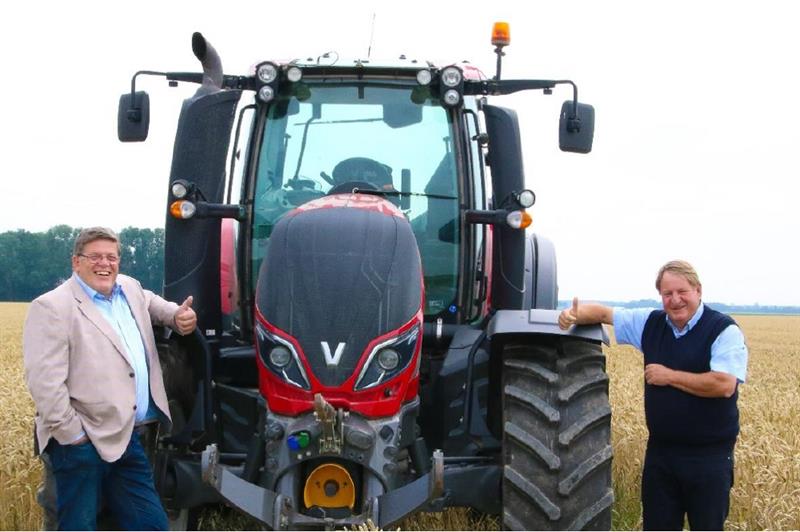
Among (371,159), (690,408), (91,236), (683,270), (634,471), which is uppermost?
(371,159)

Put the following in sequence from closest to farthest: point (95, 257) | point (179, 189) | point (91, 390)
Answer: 1. point (91, 390)
2. point (95, 257)
3. point (179, 189)

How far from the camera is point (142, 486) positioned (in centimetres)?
472

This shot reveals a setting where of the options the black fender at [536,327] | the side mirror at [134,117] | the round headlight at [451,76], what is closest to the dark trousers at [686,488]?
the black fender at [536,327]

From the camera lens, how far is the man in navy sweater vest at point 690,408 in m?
4.74

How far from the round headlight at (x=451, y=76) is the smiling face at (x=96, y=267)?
219 cm

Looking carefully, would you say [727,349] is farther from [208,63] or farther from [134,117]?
[134,117]

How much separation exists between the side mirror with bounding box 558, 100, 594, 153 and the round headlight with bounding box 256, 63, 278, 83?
174 cm

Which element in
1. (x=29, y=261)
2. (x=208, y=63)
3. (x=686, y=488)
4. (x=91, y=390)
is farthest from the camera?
(x=29, y=261)

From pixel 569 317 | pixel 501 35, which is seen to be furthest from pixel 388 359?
pixel 501 35

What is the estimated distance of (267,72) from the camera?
18.4ft

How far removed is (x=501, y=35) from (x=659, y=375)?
2502mm

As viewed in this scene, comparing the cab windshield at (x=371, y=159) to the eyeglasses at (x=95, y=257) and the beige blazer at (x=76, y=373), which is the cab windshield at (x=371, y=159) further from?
the beige blazer at (x=76, y=373)

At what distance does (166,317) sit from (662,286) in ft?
8.64

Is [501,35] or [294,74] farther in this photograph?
[501,35]
